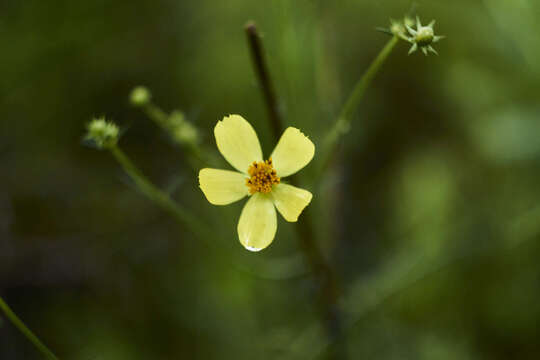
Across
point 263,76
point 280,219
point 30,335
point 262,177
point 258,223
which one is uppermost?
point 280,219

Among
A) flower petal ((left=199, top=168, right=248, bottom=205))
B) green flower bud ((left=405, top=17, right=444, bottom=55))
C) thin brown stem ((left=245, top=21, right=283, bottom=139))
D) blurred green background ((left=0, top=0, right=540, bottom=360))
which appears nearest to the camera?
green flower bud ((left=405, top=17, right=444, bottom=55))

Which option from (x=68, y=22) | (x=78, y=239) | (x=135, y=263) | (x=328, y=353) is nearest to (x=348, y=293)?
(x=328, y=353)

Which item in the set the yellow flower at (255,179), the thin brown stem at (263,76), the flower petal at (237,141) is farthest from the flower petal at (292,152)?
the thin brown stem at (263,76)

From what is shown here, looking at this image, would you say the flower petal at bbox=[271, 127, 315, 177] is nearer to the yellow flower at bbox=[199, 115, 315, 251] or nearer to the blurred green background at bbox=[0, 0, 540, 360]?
the yellow flower at bbox=[199, 115, 315, 251]

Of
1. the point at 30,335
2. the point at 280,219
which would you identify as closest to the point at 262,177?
the point at 30,335

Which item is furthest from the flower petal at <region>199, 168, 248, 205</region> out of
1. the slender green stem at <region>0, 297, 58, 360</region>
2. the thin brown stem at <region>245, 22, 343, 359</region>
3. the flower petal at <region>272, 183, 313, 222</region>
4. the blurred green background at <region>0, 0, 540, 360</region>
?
the blurred green background at <region>0, 0, 540, 360</region>

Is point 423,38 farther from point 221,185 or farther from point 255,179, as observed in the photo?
point 221,185

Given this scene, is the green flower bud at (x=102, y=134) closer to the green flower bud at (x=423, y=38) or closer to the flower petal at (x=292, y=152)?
the flower petal at (x=292, y=152)
